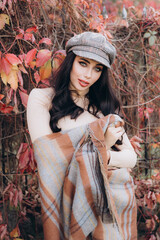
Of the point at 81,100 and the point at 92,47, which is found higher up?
the point at 92,47

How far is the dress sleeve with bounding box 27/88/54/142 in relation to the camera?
109cm

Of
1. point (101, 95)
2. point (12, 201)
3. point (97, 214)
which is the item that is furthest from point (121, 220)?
point (12, 201)

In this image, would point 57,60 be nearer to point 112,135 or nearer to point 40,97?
point 40,97

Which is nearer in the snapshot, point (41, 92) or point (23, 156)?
point (41, 92)

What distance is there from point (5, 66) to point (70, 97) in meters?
0.33

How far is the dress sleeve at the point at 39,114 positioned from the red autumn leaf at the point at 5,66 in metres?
0.16

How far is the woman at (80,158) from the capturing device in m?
1.03

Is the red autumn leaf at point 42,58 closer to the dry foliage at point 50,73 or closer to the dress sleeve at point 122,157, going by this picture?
the dry foliage at point 50,73

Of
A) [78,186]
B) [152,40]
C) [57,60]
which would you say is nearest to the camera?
[78,186]

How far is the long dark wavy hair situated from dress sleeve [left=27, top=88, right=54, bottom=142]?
36mm

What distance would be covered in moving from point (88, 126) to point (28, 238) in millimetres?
1364

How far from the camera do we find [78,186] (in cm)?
101

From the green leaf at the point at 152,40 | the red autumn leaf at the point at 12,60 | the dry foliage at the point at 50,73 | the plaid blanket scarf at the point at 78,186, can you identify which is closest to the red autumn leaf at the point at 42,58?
the dry foliage at the point at 50,73

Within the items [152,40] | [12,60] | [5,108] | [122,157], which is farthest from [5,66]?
[152,40]
